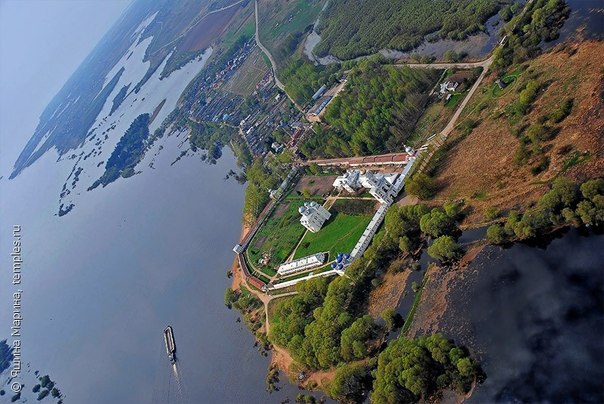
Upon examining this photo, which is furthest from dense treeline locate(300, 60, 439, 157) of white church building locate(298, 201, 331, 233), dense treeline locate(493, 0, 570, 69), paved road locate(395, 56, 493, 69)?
white church building locate(298, 201, 331, 233)

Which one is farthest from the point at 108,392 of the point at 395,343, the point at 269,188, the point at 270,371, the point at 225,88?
the point at 225,88

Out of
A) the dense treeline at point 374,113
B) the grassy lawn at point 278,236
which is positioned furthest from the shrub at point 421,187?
the grassy lawn at point 278,236

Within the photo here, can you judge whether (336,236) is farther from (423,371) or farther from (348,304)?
(423,371)

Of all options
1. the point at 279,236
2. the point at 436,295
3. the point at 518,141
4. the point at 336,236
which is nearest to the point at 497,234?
the point at 436,295

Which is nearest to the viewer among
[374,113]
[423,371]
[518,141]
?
[423,371]

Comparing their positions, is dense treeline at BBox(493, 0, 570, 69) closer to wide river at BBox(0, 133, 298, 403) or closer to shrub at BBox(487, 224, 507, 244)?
shrub at BBox(487, 224, 507, 244)

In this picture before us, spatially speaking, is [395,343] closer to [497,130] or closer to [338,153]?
[497,130]
